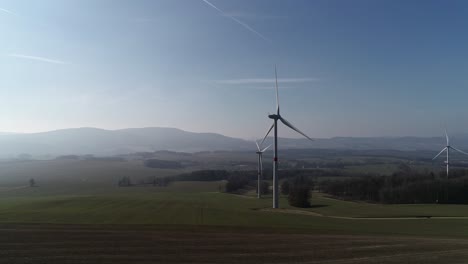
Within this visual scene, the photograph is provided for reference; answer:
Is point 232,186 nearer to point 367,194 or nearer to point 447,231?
point 367,194

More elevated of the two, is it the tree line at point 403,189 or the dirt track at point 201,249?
the dirt track at point 201,249

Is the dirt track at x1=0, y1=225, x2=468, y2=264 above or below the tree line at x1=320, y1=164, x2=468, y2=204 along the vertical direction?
above

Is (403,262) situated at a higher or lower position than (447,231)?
higher

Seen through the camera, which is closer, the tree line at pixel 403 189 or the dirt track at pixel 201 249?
the dirt track at pixel 201 249

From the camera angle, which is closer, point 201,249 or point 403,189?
point 201,249

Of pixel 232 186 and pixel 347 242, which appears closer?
pixel 347 242

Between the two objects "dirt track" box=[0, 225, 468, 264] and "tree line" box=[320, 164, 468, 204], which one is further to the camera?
"tree line" box=[320, 164, 468, 204]

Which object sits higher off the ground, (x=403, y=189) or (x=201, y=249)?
(x=201, y=249)

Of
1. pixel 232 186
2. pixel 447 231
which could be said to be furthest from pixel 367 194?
pixel 447 231
